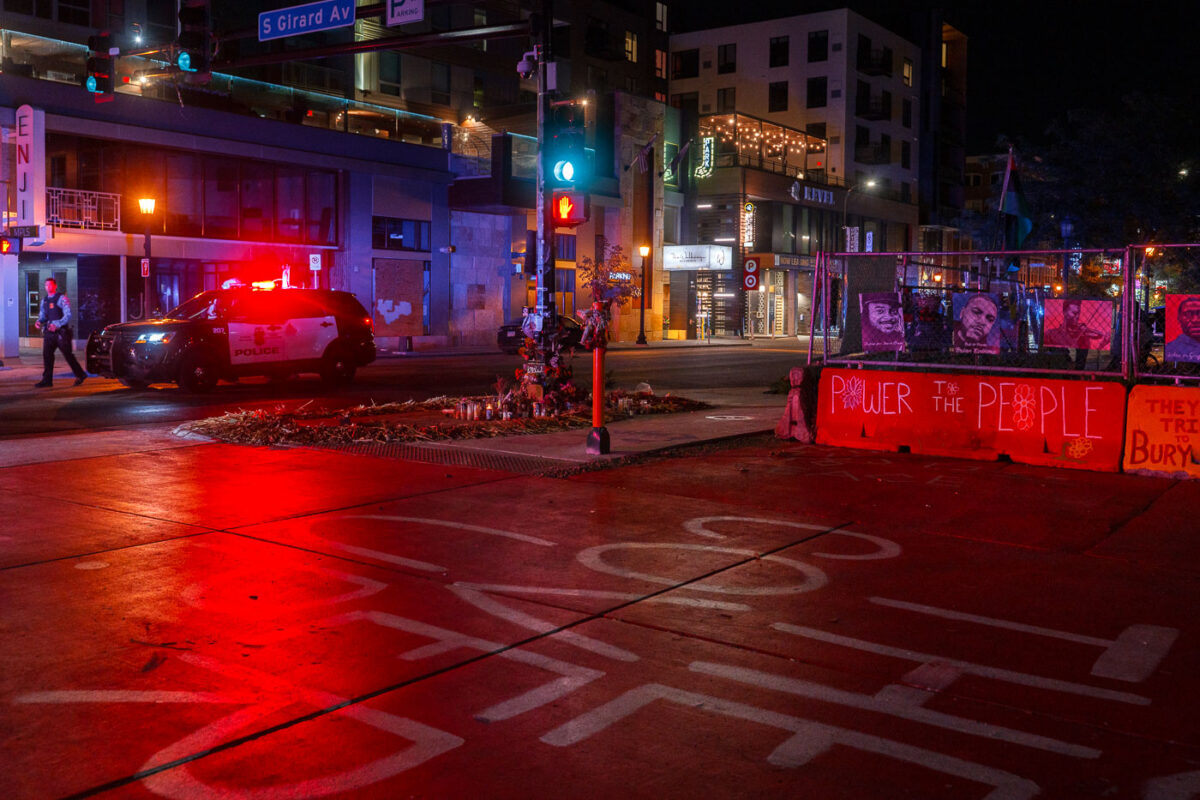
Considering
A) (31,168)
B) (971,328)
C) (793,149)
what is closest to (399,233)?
(31,168)

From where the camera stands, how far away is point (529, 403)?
14.5m

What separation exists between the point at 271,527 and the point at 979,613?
498 cm

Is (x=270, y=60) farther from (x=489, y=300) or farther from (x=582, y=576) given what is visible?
(x=489, y=300)

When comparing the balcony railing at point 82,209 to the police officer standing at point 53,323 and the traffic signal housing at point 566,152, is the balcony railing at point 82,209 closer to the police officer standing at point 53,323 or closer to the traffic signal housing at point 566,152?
the police officer standing at point 53,323

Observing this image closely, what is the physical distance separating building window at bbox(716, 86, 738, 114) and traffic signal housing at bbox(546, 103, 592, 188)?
5908 centimetres

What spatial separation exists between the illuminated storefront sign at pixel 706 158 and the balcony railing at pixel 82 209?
3223 centimetres

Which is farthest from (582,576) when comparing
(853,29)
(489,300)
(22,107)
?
(853,29)

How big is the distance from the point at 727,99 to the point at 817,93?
6772 mm

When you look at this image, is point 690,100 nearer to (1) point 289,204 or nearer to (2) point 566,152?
(1) point 289,204

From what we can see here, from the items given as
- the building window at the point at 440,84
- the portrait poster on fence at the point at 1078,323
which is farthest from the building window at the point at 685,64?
the portrait poster on fence at the point at 1078,323

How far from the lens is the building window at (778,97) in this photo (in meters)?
67.8

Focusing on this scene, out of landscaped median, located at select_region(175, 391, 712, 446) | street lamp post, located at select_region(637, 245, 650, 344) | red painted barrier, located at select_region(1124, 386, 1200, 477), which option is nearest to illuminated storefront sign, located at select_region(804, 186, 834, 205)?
street lamp post, located at select_region(637, 245, 650, 344)

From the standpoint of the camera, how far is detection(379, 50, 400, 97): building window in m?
44.9

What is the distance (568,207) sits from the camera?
1386 cm
